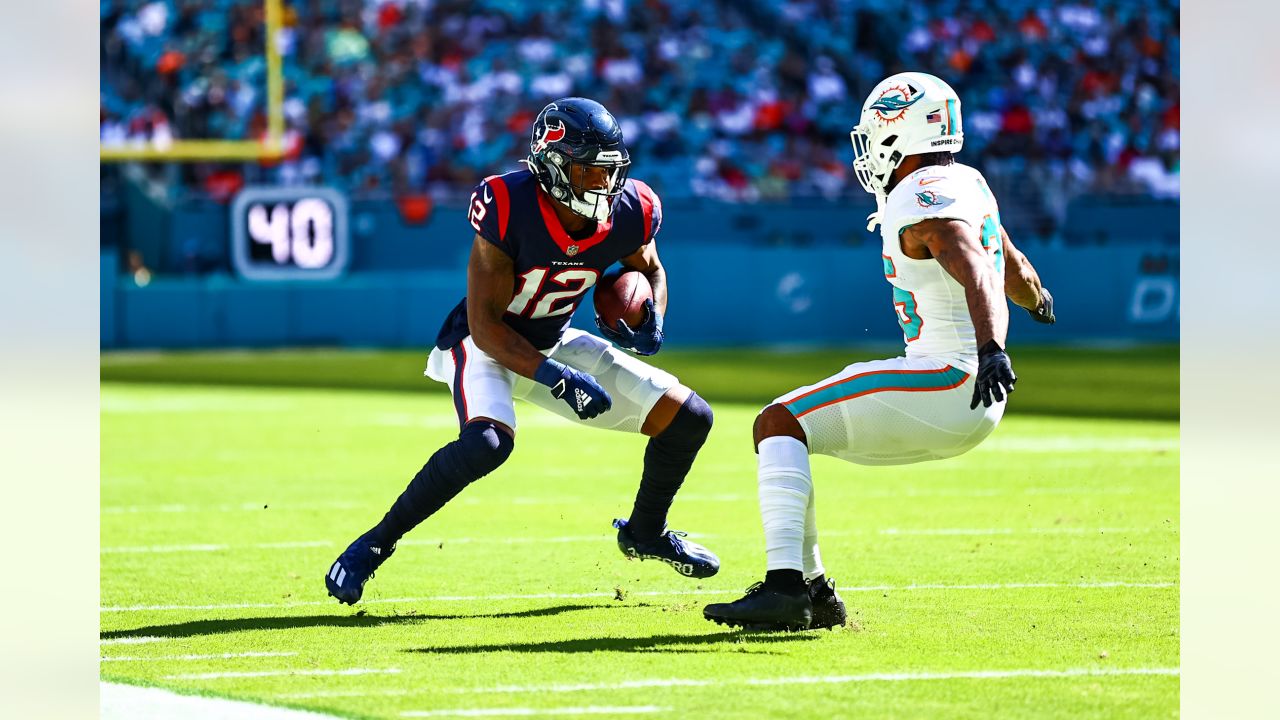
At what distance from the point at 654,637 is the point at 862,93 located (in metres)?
17.6

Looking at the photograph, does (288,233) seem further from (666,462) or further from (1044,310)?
(1044,310)

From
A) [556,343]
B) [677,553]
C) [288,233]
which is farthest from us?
[288,233]

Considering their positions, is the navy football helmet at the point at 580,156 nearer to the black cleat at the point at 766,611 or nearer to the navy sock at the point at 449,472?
the navy sock at the point at 449,472

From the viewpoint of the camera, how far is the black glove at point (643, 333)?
511cm

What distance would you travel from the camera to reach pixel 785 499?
14.5ft

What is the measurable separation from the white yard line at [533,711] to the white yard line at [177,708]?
0.24m

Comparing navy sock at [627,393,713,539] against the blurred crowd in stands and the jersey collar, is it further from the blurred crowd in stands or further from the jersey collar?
the blurred crowd in stands

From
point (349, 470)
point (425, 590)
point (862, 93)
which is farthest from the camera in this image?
point (862, 93)

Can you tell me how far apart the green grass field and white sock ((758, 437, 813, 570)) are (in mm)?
264

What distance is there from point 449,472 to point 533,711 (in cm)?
134

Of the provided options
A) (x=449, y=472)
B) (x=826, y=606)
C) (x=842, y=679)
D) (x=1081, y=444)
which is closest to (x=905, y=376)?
(x=826, y=606)
